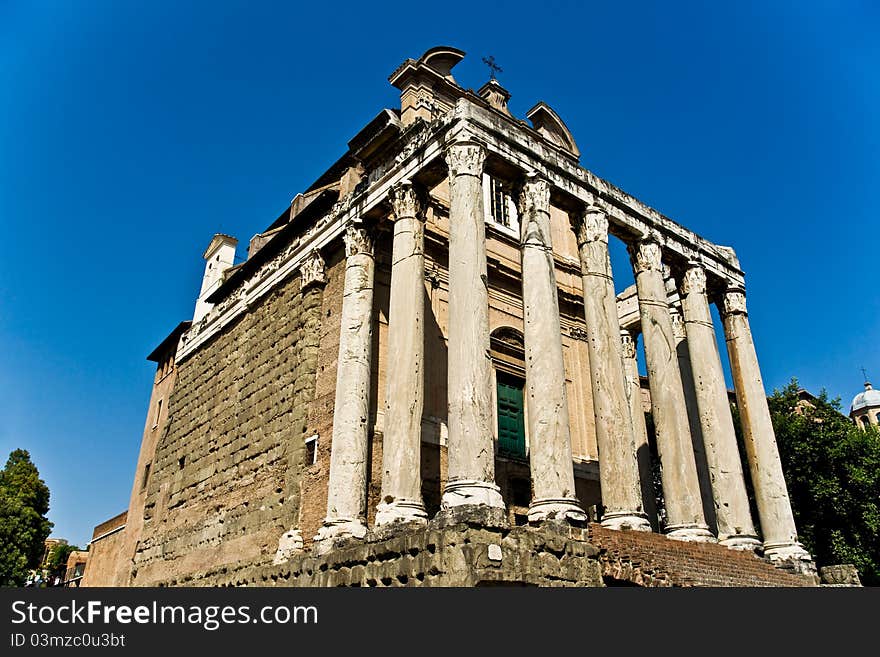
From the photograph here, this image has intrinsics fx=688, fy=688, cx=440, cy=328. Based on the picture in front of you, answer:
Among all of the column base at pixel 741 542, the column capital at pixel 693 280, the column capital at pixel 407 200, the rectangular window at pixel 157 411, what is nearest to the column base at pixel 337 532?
the column capital at pixel 407 200

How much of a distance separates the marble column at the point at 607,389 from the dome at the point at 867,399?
65815 mm

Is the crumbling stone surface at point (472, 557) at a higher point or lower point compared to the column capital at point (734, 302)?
lower

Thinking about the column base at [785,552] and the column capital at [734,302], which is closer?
the column base at [785,552]

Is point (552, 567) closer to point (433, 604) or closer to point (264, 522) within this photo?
point (433, 604)

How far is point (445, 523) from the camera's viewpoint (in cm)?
993

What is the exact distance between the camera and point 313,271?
54.9 ft

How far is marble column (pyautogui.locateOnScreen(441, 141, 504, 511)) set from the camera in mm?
10391

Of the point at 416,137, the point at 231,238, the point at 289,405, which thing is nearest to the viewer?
the point at 416,137

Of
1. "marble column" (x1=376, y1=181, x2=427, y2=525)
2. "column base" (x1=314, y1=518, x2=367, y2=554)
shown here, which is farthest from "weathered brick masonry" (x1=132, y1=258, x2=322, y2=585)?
"marble column" (x1=376, y1=181, x2=427, y2=525)

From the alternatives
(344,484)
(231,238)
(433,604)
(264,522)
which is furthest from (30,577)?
(433,604)

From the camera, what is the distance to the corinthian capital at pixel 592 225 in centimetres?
1465

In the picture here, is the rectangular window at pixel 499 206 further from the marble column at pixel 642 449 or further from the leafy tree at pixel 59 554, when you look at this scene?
the leafy tree at pixel 59 554

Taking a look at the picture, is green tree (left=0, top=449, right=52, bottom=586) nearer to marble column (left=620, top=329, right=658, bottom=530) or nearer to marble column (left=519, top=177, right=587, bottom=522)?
marble column (left=620, top=329, right=658, bottom=530)

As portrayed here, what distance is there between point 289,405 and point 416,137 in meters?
6.64
